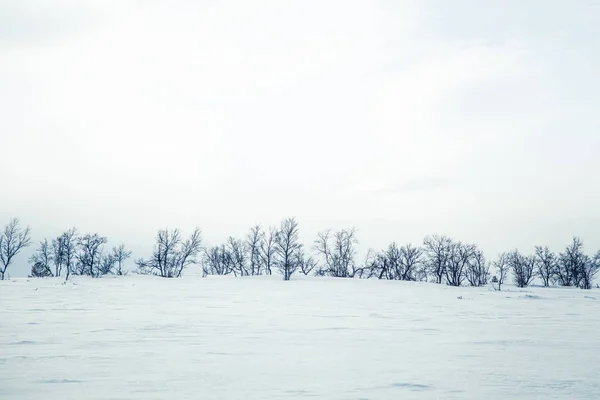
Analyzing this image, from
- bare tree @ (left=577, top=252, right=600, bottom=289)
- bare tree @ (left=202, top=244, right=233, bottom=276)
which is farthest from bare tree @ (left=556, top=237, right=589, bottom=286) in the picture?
bare tree @ (left=202, top=244, right=233, bottom=276)

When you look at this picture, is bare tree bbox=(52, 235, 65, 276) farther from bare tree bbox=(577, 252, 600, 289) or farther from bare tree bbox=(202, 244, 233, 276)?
bare tree bbox=(577, 252, 600, 289)

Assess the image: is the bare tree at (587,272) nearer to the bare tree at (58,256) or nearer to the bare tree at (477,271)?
the bare tree at (477,271)

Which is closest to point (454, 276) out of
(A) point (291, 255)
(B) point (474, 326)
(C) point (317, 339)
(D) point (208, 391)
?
(A) point (291, 255)

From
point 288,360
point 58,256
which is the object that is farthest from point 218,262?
point 288,360

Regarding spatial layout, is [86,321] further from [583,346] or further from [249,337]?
[583,346]

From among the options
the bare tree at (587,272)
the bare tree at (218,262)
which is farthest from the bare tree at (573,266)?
the bare tree at (218,262)

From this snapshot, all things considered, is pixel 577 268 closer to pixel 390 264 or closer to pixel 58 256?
pixel 390 264

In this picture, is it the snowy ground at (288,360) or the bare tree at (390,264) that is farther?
the bare tree at (390,264)

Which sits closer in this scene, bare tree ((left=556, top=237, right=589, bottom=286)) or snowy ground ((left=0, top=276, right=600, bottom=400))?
snowy ground ((left=0, top=276, right=600, bottom=400))

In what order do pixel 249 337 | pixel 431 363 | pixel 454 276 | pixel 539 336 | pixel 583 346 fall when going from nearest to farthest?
pixel 431 363 < pixel 583 346 < pixel 249 337 < pixel 539 336 < pixel 454 276

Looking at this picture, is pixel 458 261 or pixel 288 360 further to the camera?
pixel 458 261

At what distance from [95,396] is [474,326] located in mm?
9811

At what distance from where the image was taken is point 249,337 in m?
8.36

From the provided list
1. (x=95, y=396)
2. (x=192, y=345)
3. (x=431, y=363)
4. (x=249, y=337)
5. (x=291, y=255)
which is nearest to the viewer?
(x=95, y=396)
